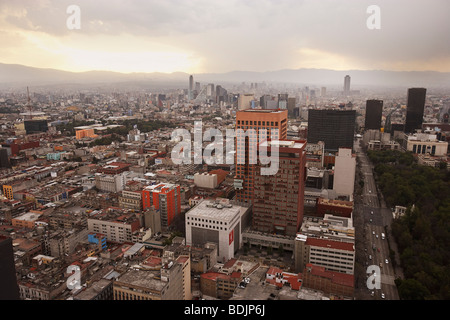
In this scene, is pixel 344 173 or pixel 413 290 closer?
pixel 413 290

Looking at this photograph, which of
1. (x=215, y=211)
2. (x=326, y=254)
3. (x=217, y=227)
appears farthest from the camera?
(x=215, y=211)

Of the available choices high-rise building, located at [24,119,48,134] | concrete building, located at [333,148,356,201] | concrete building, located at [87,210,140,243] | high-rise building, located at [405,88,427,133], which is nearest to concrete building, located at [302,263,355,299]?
concrete building, located at [87,210,140,243]

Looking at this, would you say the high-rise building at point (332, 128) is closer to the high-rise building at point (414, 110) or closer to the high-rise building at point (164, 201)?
the high-rise building at point (414, 110)

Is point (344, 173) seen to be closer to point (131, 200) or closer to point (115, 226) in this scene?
point (131, 200)

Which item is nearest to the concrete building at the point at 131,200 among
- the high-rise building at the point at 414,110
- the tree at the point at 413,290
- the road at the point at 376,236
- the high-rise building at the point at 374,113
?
the road at the point at 376,236

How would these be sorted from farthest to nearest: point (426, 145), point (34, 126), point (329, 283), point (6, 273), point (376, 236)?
point (34, 126)
point (426, 145)
point (376, 236)
point (329, 283)
point (6, 273)

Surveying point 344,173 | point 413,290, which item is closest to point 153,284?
point 413,290

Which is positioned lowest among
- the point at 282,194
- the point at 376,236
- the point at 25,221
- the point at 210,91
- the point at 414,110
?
the point at 376,236

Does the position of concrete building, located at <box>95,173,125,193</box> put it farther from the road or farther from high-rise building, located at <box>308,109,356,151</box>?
high-rise building, located at <box>308,109,356,151</box>
